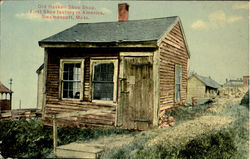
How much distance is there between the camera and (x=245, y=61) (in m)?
7.79

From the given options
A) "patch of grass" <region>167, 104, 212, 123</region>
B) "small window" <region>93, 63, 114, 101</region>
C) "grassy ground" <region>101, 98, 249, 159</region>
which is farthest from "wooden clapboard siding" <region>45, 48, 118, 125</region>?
"small window" <region>93, 63, 114, 101</region>

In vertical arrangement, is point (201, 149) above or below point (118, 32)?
below

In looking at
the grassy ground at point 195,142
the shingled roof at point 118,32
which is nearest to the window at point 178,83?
the shingled roof at point 118,32

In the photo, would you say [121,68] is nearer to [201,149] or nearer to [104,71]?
[201,149]

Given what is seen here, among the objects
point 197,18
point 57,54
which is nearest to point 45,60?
point 57,54

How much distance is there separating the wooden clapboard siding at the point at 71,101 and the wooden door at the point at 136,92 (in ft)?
1.66

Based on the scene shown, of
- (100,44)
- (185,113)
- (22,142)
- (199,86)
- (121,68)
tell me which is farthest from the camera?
(199,86)

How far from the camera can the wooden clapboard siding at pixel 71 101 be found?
8.75 metres

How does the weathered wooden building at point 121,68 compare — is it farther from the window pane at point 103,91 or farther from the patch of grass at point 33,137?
the window pane at point 103,91

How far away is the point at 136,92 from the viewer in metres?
Result: 8.23

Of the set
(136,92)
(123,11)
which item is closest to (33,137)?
(136,92)

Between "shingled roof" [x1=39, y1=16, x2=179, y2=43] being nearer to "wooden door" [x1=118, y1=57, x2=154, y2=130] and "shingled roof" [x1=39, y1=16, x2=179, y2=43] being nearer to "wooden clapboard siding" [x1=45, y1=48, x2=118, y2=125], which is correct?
"wooden clapboard siding" [x1=45, y1=48, x2=118, y2=125]

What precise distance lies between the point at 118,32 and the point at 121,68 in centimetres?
175

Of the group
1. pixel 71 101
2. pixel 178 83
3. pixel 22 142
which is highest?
pixel 178 83
